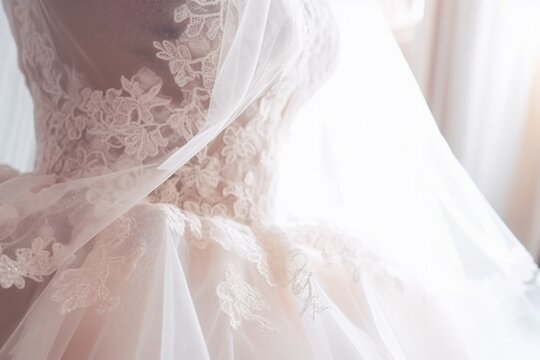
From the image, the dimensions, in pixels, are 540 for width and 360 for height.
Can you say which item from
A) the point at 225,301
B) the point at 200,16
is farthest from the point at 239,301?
the point at 200,16

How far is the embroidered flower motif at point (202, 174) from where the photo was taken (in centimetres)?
54

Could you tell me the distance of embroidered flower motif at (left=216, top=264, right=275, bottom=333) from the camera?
460 millimetres

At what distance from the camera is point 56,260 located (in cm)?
46

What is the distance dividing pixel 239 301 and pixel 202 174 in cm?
14

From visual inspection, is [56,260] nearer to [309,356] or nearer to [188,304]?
[188,304]

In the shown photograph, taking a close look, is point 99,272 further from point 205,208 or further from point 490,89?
point 490,89

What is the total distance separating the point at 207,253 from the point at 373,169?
0.88ft

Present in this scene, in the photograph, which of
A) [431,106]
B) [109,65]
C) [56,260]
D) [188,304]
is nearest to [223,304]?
[188,304]

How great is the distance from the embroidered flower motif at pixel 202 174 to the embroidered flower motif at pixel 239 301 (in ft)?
0.31

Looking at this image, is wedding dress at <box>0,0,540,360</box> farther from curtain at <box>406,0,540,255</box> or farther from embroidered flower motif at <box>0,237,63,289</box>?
curtain at <box>406,0,540,255</box>

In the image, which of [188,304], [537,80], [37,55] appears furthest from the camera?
[537,80]

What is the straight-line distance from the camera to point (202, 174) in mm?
550

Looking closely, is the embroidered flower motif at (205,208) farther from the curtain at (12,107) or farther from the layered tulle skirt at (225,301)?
the curtain at (12,107)

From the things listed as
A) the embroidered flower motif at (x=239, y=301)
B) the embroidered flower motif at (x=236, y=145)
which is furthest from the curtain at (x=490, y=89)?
the embroidered flower motif at (x=239, y=301)
